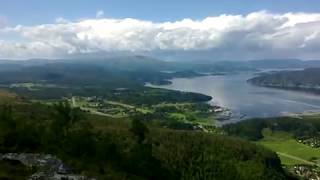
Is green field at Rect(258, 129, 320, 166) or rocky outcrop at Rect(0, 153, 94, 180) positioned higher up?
rocky outcrop at Rect(0, 153, 94, 180)

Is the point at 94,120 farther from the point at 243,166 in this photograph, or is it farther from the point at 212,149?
the point at 243,166

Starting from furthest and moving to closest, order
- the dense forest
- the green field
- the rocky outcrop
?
the green field → the dense forest → the rocky outcrop

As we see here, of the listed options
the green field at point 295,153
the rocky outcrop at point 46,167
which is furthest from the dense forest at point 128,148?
the green field at point 295,153

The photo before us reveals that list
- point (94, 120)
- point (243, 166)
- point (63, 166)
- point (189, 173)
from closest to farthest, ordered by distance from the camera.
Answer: point (63, 166)
point (189, 173)
point (243, 166)
point (94, 120)

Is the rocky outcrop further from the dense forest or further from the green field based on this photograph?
the green field

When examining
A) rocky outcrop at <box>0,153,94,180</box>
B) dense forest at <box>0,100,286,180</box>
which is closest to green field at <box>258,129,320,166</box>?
dense forest at <box>0,100,286,180</box>

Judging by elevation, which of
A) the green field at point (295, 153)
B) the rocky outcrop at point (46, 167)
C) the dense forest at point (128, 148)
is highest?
the rocky outcrop at point (46, 167)

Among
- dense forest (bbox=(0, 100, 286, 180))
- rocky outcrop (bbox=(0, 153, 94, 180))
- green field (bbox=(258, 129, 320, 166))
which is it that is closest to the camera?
rocky outcrop (bbox=(0, 153, 94, 180))

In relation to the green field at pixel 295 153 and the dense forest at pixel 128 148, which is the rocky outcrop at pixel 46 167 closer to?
the dense forest at pixel 128 148

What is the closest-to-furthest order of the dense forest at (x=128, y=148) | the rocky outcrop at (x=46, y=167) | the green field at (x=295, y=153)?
the rocky outcrop at (x=46, y=167) < the dense forest at (x=128, y=148) < the green field at (x=295, y=153)

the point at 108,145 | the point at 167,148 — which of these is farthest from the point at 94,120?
the point at 108,145

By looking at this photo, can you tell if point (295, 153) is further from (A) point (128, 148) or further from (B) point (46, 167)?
(B) point (46, 167)
